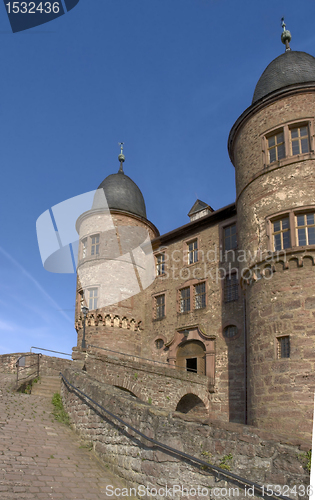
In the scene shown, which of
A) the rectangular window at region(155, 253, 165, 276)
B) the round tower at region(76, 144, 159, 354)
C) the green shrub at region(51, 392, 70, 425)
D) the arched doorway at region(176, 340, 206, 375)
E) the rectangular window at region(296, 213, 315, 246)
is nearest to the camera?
the green shrub at region(51, 392, 70, 425)

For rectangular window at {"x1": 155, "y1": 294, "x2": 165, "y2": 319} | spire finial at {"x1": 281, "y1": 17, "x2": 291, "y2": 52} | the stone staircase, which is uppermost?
spire finial at {"x1": 281, "y1": 17, "x2": 291, "y2": 52}

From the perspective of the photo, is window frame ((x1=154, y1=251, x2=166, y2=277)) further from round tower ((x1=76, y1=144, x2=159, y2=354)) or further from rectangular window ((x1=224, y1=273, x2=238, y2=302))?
rectangular window ((x1=224, y1=273, x2=238, y2=302))

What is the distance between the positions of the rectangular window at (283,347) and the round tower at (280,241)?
0.11ft

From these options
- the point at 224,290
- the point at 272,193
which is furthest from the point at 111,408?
the point at 224,290

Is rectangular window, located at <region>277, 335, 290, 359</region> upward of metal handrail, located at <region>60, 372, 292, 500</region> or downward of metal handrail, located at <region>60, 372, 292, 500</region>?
upward

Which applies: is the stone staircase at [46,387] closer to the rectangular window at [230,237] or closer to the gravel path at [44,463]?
the gravel path at [44,463]

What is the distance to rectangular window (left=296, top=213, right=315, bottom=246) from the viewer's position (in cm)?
1383

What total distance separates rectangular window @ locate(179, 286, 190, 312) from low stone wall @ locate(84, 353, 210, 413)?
5.37 meters

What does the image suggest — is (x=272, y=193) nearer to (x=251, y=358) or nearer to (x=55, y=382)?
(x=251, y=358)

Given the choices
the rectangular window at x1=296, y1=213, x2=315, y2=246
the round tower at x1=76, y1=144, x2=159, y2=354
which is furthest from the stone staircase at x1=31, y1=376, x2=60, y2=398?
the rectangular window at x1=296, y1=213, x2=315, y2=246

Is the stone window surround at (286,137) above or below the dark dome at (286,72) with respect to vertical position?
below

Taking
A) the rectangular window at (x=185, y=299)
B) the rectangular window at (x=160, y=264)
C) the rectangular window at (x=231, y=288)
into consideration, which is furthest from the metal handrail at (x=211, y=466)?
the rectangular window at (x=160, y=264)

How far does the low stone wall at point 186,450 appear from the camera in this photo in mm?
5426

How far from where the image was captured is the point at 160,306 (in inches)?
974
